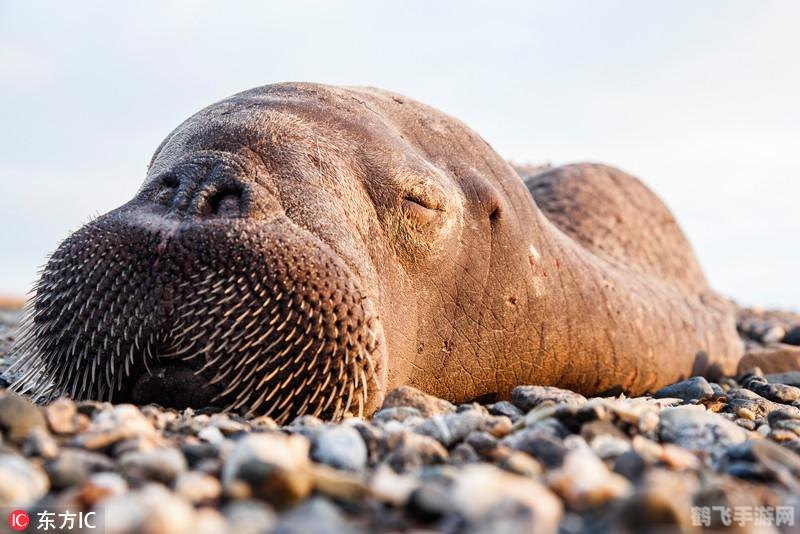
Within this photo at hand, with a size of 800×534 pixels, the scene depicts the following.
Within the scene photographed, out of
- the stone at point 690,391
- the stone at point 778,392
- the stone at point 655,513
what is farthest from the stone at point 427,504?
the stone at point 778,392

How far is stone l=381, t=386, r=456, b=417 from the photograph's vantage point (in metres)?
3.60

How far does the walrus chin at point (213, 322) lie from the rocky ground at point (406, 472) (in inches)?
11.8

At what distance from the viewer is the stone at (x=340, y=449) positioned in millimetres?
2422

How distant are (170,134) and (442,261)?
1824mm

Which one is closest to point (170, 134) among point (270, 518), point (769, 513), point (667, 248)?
point (270, 518)

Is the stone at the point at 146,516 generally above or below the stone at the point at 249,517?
above

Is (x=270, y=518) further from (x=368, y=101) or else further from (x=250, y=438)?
(x=368, y=101)

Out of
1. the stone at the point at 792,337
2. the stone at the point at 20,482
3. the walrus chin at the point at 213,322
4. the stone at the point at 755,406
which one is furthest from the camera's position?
the stone at the point at 792,337

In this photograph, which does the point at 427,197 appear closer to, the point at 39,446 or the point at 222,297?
the point at 222,297

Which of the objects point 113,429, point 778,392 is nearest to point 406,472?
point 113,429

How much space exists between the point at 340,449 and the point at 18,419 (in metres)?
0.97

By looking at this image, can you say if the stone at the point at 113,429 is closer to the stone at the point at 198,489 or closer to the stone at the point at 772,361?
the stone at the point at 198,489

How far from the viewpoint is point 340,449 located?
2.46 metres

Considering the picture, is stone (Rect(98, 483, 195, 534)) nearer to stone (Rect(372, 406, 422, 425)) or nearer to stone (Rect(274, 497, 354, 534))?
stone (Rect(274, 497, 354, 534))
